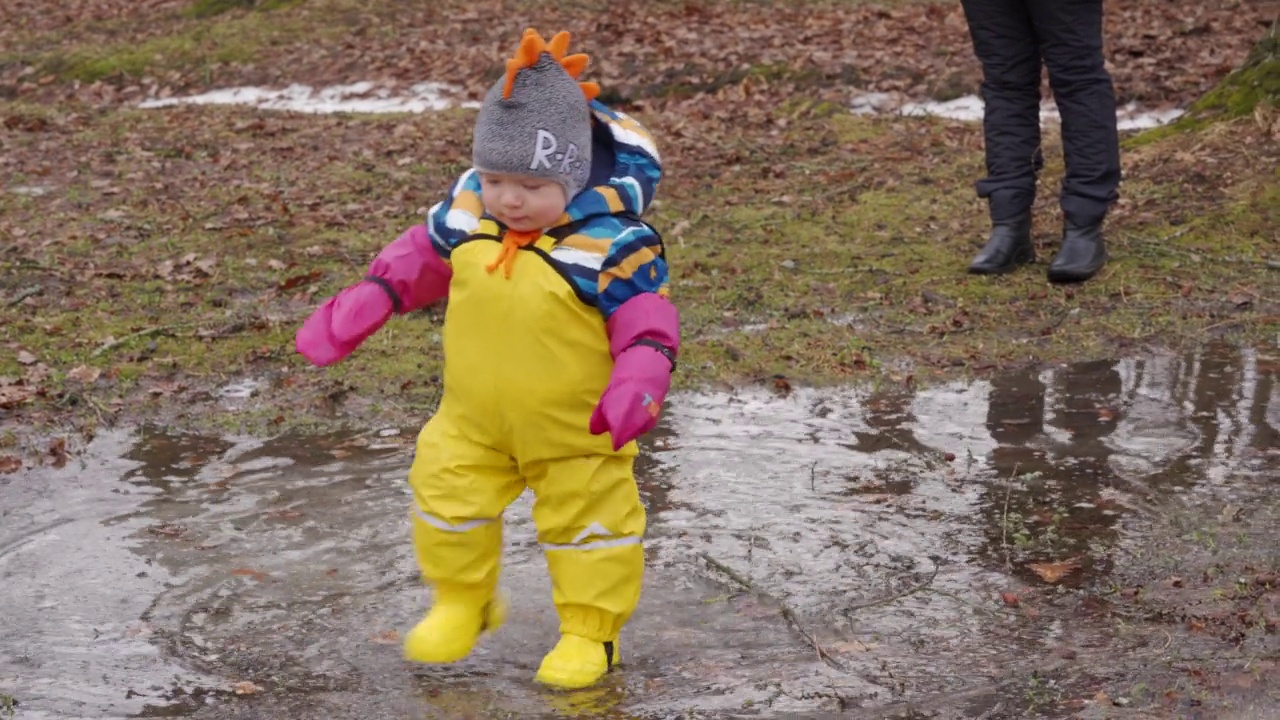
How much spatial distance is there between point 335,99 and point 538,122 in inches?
437

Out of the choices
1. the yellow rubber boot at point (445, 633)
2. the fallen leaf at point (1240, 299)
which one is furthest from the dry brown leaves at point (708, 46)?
the yellow rubber boot at point (445, 633)

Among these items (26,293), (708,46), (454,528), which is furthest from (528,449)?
(708,46)

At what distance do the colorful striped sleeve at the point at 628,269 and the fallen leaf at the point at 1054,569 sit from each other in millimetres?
1544

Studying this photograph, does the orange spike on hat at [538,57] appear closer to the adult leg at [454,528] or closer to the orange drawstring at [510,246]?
the orange drawstring at [510,246]

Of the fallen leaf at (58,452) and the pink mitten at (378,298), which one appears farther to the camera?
the fallen leaf at (58,452)

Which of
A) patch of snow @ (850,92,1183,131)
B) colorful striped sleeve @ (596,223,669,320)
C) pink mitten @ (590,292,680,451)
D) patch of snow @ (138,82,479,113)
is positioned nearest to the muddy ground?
patch of snow @ (850,92,1183,131)

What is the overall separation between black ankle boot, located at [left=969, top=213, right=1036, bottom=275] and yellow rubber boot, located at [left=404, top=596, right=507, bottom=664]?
4395 mm

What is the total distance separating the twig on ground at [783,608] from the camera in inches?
150

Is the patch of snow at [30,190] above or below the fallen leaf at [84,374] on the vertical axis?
above

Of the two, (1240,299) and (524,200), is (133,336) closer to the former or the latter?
(524,200)

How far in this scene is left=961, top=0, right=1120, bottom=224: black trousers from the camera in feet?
A: 22.9

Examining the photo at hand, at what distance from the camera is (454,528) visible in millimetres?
3752

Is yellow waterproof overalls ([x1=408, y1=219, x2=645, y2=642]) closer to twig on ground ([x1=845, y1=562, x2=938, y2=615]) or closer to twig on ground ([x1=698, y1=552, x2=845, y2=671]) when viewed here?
twig on ground ([x1=698, y1=552, x2=845, y2=671])

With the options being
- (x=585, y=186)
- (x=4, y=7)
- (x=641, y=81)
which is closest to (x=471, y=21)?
(x=641, y=81)
